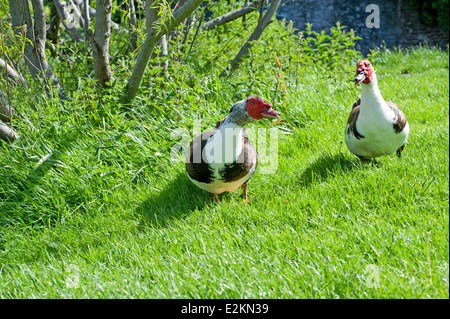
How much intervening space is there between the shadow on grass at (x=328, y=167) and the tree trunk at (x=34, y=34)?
2546 millimetres

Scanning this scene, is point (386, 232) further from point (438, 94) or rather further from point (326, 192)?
point (438, 94)

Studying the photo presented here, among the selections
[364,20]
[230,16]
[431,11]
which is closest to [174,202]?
[230,16]

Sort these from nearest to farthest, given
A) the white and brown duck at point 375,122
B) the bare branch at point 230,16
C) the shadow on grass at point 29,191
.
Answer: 1. the white and brown duck at point 375,122
2. the shadow on grass at point 29,191
3. the bare branch at point 230,16

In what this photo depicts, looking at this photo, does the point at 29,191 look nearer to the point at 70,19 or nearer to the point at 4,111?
the point at 4,111

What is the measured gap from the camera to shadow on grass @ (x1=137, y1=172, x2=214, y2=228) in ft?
10.5

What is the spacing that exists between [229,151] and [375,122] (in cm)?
108

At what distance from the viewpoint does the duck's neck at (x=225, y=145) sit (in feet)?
9.67

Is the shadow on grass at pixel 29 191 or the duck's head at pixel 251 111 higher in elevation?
the duck's head at pixel 251 111

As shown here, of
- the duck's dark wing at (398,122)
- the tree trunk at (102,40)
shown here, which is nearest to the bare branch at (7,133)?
the tree trunk at (102,40)

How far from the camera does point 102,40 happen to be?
412cm

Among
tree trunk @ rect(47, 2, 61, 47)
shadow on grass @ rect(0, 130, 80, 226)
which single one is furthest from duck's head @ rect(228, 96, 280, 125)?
tree trunk @ rect(47, 2, 61, 47)

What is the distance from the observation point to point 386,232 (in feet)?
8.18

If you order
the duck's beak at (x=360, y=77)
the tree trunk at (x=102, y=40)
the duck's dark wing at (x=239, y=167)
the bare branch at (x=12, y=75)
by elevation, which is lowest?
the duck's dark wing at (x=239, y=167)

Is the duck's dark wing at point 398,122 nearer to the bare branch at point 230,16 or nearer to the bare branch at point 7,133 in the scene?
the bare branch at point 230,16
